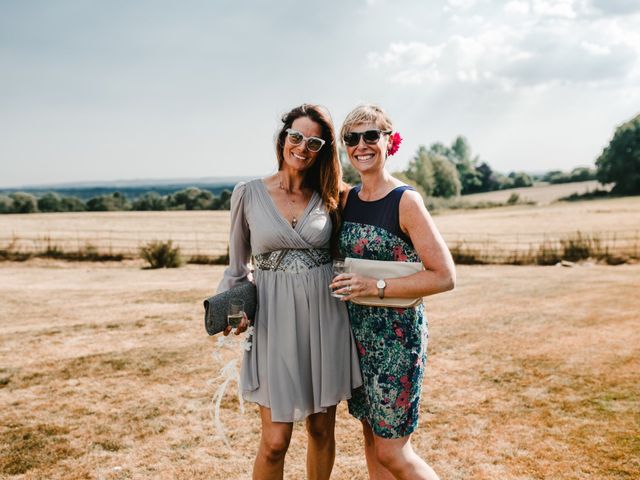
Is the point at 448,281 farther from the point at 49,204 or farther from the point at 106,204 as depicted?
the point at 106,204

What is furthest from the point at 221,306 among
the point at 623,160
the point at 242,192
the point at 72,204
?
the point at 623,160

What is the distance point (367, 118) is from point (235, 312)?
1.21m

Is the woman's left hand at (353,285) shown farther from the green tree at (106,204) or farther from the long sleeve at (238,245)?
the green tree at (106,204)

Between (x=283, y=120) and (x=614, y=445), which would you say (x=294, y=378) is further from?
(x=614, y=445)

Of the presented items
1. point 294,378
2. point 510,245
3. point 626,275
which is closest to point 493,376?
point 294,378

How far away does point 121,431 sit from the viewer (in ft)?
15.4

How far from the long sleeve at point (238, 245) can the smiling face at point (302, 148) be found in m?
0.31

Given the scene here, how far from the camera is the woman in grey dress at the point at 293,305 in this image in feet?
9.01

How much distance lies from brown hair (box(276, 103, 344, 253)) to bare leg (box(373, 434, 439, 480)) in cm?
108

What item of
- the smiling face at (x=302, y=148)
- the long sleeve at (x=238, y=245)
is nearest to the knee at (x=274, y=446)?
the long sleeve at (x=238, y=245)

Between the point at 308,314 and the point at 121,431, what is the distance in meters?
2.92

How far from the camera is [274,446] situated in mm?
2725

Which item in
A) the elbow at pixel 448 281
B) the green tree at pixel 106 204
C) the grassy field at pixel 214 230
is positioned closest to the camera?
the elbow at pixel 448 281

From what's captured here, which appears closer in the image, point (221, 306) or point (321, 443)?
point (221, 306)
